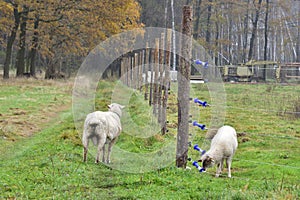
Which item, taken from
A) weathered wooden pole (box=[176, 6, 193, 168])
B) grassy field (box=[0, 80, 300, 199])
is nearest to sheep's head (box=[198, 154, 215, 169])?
grassy field (box=[0, 80, 300, 199])

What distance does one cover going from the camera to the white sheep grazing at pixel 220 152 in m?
8.20

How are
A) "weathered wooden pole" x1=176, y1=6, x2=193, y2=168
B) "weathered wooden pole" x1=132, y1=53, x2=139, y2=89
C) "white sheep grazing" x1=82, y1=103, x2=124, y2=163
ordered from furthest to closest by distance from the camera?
"weathered wooden pole" x1=132, y1=53, x2=139, y2=89
"white sheep grazing" x1=82, y1=103, x2=124, y2=163
"weathered wooden pole" x1=176, y1=6, x2=193, y2=168

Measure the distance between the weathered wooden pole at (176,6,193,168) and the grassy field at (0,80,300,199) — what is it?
361mm

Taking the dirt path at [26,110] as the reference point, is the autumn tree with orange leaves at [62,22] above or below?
above

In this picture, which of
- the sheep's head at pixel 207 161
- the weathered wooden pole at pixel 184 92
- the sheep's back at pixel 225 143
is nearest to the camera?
the weathered wooden pole at pixel 184 92

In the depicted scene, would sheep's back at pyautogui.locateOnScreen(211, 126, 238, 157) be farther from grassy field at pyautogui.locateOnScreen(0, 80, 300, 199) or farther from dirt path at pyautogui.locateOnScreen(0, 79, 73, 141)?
dirt path at pyautogui.locateOnScreen(0, 79, 73, 141)

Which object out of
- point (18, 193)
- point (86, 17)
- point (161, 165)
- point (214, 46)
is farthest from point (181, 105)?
point (214, 46)

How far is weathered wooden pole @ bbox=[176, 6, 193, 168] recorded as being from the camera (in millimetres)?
7934

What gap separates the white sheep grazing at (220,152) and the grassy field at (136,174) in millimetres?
240

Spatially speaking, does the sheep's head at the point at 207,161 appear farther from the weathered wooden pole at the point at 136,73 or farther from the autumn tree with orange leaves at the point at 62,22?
the autumn tree with orange leaves at the point at 62,22

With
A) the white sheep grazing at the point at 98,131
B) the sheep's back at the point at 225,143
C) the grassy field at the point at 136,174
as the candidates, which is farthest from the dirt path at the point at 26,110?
the sheep's back at the point at 225,143

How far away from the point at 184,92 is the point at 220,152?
142 cm

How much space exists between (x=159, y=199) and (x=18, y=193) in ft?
6.70

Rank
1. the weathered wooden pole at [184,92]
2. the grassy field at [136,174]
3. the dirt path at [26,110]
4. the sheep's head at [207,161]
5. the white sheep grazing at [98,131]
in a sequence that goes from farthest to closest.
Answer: the dirt path at [26,110]
the white sheep grazing at [98,131]
the sheep's head at [207,161]
the weathered wooden pole at [184,92]
the grassy field at [136,174]
